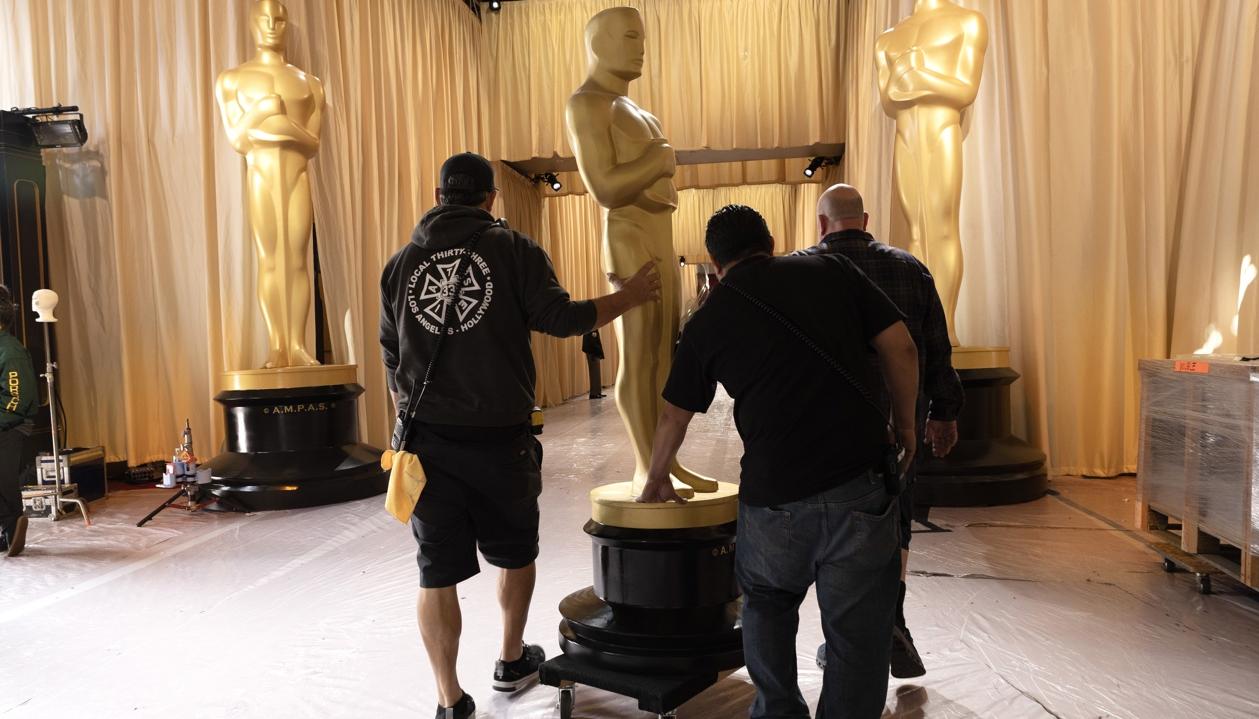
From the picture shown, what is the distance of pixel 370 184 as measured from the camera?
24.2 ft

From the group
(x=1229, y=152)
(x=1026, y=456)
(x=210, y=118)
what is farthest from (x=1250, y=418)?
(x=210, y=118)

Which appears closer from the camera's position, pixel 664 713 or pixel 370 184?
pixel 664 713

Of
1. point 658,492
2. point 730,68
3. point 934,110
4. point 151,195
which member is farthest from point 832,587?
point 730,68

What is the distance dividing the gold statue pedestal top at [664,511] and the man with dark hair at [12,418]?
3289mm

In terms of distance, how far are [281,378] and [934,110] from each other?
Answer: 4419 mm

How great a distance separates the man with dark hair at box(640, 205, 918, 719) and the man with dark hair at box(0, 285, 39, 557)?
151 inches

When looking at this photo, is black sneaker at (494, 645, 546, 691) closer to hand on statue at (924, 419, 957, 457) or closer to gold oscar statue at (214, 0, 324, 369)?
hand on statue at (924, 419, 957, 457)

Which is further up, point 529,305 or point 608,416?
point 529,305

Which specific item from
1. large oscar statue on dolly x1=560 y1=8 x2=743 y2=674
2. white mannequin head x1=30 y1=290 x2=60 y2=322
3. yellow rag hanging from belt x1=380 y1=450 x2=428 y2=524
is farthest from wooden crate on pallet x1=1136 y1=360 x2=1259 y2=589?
white mannequin head x1=30 y1=290 x2=60 y2=322

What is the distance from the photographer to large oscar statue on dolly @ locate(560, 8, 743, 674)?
239cm

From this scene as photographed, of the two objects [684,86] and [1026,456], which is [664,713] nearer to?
[1026,456]

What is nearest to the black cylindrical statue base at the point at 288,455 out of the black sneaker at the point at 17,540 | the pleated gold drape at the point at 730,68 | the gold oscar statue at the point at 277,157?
the gold oscar statue at the point at 277,157

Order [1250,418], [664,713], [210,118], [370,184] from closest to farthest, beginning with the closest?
[664,713] < [1250,418] < [210,118] < [370,184]

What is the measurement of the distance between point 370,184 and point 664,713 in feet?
20.4
